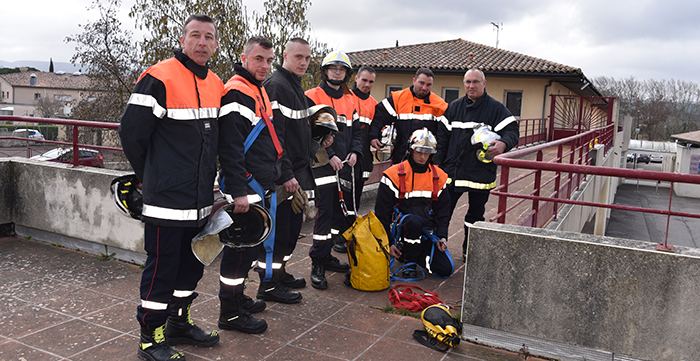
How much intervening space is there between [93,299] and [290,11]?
7.68 metres

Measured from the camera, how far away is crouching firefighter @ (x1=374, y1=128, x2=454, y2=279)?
494 cm

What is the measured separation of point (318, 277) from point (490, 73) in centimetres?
1946

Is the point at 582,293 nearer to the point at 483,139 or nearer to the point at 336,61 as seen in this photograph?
the point at 483,139

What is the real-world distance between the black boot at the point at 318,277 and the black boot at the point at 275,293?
30cm

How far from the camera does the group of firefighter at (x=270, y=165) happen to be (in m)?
3.07

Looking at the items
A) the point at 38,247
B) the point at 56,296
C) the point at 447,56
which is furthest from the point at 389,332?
the point at 447,56

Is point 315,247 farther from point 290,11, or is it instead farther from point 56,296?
point 290,11

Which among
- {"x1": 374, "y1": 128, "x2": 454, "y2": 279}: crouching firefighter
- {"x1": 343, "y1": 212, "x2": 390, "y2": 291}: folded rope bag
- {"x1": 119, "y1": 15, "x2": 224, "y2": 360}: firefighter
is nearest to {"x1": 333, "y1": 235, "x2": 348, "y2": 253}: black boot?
{"x1": 374, "y1": 128, "x2": 454, "y2": 279}: crouching firefighter

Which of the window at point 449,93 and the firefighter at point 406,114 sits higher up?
the window at point 449,93

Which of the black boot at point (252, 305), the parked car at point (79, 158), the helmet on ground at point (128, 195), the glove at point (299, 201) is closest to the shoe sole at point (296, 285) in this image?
the black boot at point (252, 305)

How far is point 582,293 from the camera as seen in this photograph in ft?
10.8

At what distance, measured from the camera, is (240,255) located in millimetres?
3699

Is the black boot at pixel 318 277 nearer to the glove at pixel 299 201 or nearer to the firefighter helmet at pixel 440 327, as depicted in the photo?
the glove at pixel 299 201

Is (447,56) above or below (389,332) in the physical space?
above
